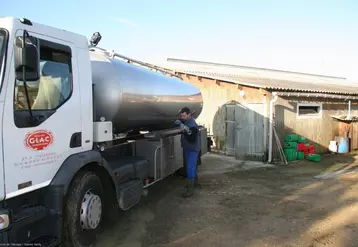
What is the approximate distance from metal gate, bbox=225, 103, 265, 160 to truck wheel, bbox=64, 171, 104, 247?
8.76 meters

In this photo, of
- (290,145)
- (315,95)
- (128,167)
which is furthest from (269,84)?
(128,167)

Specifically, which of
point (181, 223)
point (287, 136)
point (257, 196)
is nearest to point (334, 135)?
point (287, 136)

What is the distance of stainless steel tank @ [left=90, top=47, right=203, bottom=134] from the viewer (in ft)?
16.3

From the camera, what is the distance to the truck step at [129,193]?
16.3 feet

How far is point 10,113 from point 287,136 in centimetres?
1085

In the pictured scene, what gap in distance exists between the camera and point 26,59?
10.5 ft

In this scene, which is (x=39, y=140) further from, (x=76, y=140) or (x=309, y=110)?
(x=309, y=110)

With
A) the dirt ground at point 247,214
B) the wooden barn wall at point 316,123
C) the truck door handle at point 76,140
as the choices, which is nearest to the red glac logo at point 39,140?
the truck door handle at point 76,140

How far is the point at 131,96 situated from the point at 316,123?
10.9 metres

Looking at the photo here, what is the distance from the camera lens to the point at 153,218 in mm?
5934

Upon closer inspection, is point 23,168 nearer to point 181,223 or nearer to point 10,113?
point 10,113

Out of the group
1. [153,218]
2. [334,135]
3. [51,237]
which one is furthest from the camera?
[334,135]

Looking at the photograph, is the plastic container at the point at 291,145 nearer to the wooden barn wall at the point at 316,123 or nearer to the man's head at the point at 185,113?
the wooden barn wall at the point at 316,123

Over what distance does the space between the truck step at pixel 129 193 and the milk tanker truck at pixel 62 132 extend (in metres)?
0.02
